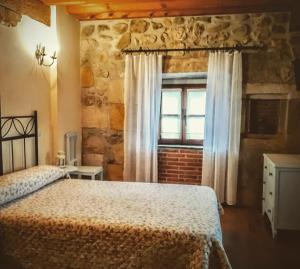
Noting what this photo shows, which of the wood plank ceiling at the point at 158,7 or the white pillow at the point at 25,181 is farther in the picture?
the wood plank ceiling at the point at 158,7

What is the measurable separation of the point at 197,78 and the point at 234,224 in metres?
2.04

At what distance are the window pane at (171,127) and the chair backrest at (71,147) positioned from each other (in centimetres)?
129

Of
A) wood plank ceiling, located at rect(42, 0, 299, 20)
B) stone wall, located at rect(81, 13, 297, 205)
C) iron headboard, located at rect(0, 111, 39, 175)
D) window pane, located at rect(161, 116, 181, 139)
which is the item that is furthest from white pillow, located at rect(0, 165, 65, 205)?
wood plank ceiling, located at rect(42, 0, 299, 20)

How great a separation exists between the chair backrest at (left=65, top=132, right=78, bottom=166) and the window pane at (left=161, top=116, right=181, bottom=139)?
1.29 m

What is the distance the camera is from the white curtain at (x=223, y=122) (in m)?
3.94

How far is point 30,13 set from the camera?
3270 millimetres

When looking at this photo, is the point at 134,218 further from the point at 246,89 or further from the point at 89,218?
the point at 246,89

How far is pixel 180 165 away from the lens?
441 cm

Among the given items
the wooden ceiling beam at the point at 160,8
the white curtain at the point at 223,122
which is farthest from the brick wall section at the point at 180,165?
the wooden ceiling beam at the point at 160,8

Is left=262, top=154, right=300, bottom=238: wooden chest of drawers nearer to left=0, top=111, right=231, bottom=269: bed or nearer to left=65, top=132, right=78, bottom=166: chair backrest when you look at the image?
left=0, top=111, right=231, bottom=269: bed

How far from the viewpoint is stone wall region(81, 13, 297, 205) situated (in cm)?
391

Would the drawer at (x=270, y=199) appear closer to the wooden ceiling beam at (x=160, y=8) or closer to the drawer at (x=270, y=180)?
the drawer at (x=270, y=180)

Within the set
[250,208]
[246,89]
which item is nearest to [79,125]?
[246,89]

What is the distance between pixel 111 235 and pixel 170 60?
2809 mm
